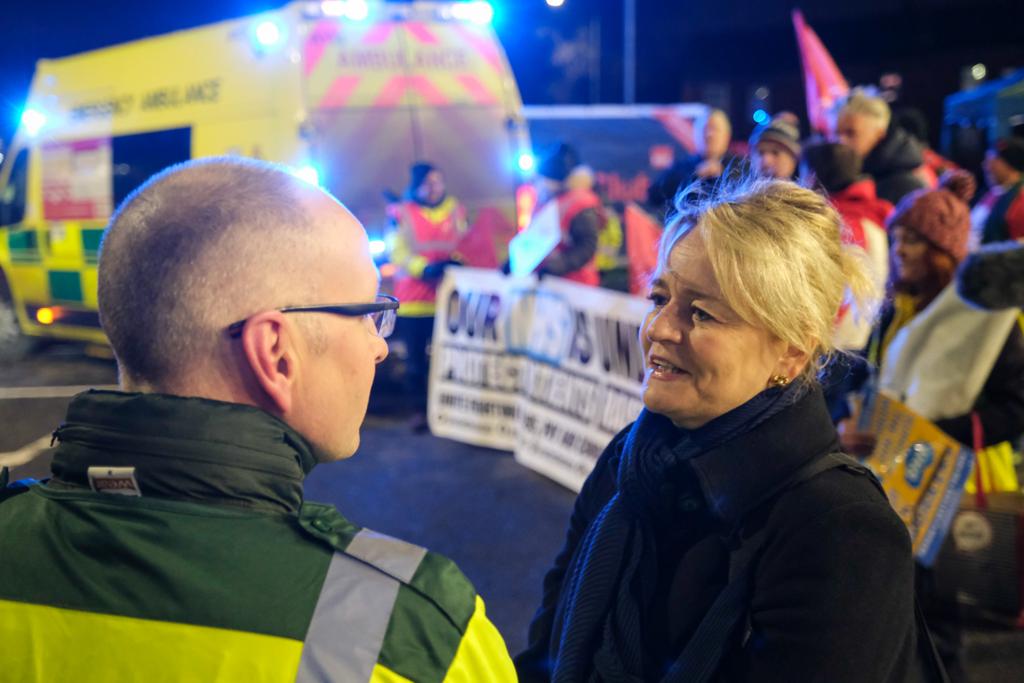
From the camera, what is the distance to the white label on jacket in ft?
3.51

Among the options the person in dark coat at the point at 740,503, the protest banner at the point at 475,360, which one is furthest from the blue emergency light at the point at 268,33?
the person in dark coat at the point at 740,503

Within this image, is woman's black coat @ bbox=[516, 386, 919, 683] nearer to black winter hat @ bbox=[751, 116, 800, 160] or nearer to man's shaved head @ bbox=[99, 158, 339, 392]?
man's shaved head @ bbox=[99, 158, 339, 392]

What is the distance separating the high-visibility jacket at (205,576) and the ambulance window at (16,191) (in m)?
10.3

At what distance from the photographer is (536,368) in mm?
6289

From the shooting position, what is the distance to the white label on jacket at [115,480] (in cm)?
107

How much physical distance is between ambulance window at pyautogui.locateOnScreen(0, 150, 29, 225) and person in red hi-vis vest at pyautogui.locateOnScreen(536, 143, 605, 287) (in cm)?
658

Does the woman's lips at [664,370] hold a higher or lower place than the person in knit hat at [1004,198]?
lower

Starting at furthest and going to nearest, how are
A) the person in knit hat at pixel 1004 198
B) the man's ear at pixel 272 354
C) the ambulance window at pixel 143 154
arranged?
the ambulance window at pixel 143 154 < the person in knit hat at pixel 1004 198 < the man's ear at pixel 272 354

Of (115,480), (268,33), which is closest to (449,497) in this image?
(115,480)

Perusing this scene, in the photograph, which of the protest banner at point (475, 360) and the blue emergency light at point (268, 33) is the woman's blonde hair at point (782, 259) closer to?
the protest banner at point (475, 360)

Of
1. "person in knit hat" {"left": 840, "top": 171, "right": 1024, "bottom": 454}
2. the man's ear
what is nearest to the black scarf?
the man's ear

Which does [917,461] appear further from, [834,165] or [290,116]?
[290,116]

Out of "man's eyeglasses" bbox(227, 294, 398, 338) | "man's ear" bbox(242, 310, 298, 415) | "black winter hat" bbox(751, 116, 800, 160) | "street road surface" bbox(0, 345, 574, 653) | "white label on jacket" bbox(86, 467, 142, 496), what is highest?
"black winter hat" bbox(751, 116, 800, 160)

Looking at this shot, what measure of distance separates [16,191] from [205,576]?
10.6 metres
